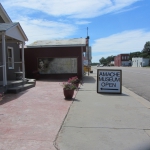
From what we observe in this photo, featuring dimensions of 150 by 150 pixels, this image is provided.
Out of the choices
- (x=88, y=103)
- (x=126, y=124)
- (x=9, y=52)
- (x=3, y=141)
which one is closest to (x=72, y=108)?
(x=88, y=103)

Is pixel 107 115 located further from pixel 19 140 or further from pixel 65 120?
pixel 19 140

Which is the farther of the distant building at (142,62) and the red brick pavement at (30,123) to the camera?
the distant building at (142,62)

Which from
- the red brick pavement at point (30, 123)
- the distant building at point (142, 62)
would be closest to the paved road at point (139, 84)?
the red brick pavement at point (30, 123)

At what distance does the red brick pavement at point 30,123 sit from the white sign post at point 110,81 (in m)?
3.25

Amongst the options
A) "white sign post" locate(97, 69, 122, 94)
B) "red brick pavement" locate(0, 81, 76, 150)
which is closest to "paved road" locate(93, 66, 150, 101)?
"white sign post" locate(97, 69, 122, 94)

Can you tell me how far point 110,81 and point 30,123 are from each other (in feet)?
20.2

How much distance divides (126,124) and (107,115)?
0.94 m

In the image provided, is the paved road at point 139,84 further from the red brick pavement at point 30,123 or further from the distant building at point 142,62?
the distant building at point 142,62

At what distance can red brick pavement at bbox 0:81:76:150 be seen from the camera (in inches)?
153

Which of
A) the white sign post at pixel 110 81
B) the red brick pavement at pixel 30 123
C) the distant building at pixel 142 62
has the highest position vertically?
the distant building at pixel 142 62

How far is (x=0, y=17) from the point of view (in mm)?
13281

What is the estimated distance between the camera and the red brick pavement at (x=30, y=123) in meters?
3.88

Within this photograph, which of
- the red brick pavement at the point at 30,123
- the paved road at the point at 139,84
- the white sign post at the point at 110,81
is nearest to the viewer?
the red brick pavement at the point at 30,123

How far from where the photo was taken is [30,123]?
515 centimetres
